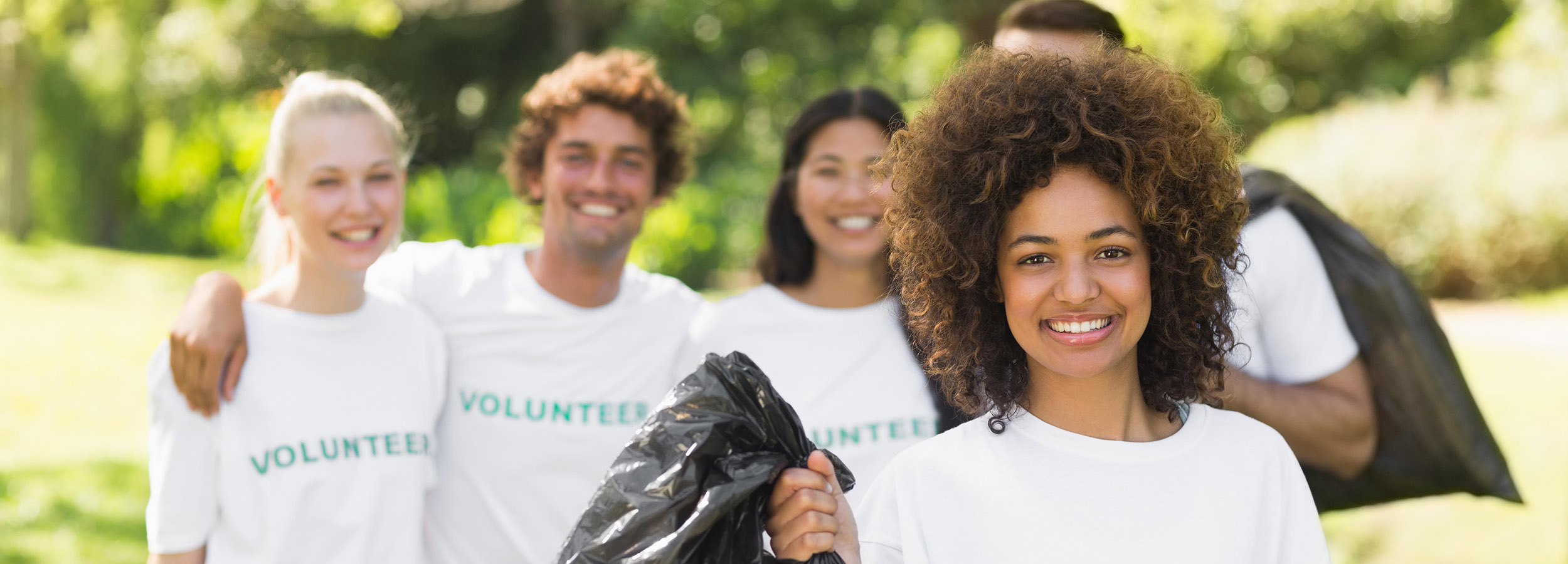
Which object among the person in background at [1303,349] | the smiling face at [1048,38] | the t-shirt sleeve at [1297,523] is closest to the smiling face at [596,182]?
the smiling face at [1048,38]

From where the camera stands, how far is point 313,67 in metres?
19.0

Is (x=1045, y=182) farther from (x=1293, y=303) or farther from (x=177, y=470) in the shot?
(x=177, y=470)

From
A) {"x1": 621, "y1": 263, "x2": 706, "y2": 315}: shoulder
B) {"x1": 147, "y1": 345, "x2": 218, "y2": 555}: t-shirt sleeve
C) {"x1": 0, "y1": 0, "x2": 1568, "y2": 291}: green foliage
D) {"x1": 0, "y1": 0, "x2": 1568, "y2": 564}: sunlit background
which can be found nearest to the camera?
{"x1": 147, "y1": 345, "x2": 218, "y2": 555}: t-shirt sleeve

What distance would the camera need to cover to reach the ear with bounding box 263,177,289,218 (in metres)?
2.98

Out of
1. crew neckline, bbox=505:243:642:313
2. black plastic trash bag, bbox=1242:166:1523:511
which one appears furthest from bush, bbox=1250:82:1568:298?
crew neckline, bbox=505:243:642:313

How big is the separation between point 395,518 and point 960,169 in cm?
160

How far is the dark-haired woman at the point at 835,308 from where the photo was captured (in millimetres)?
2996

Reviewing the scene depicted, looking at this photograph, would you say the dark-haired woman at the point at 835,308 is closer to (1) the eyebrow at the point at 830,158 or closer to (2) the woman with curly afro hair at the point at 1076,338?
(1) the eyebrow at the point at 830,158

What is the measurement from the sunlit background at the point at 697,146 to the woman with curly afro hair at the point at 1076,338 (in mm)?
2090

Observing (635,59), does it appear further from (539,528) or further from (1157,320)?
(1157,320)

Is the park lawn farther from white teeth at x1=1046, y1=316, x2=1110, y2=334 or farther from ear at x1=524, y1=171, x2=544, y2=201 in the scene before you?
white teeth at x1=1046, y1=316, x2=1110, y2=334

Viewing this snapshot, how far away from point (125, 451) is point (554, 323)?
6997mm

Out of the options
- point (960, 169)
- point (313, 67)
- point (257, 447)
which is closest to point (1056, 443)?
point (960, 169)

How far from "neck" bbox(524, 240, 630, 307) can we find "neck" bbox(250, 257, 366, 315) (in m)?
0.58
